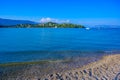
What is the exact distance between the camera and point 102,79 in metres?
13.7

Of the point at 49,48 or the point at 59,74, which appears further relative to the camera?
the point at 49,48

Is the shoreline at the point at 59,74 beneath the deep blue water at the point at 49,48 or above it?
above

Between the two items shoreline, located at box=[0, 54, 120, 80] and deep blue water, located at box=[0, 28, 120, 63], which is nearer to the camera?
shoreline, located at box=[0, 54, 120, 80]

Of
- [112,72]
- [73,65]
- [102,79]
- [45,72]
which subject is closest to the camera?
[102,79]

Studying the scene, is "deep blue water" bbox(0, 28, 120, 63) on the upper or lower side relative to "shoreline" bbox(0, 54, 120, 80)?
lower

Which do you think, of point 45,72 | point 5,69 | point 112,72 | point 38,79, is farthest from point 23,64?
point 112,72

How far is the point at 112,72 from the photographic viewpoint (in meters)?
15.6

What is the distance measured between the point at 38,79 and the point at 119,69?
655 centimetres

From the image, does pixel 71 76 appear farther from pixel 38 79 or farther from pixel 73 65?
pixel 73 65

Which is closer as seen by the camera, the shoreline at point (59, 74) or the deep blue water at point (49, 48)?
the shoreline at point (59, 74)

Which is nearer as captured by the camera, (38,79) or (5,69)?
(38,79)

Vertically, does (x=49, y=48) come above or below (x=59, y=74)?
below

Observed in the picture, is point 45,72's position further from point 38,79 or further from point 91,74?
point 91,74

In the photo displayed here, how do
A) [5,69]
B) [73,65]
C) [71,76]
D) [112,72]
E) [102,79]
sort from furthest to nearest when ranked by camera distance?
[73,65], [5,69], [112,72], [71,76], [102,79]
